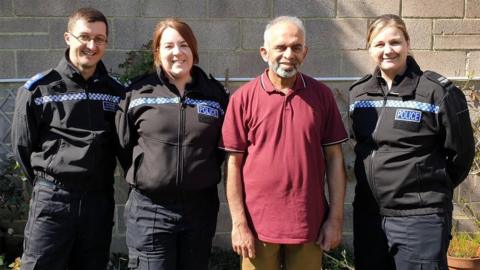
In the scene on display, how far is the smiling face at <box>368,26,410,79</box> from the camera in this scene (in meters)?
2.90

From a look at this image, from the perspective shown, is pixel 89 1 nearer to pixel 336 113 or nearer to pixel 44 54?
pixel 44 54

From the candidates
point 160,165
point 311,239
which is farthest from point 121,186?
point 311,239

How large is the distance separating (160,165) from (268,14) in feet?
7.04

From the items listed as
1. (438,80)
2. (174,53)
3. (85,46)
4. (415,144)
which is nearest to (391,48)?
(438,80)

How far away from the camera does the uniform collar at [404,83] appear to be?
2.89m

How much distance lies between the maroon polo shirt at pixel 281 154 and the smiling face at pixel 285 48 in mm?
126

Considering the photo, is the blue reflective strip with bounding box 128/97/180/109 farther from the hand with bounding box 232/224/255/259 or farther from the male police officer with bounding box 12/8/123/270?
the hand with bounding box 232/224/255/259

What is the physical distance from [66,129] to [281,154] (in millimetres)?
1230

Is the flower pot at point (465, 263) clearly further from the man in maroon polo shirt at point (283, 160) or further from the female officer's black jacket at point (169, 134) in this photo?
the female officer's black jacket at point (169, 134)

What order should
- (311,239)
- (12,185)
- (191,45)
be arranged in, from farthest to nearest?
(12,185) < (191,45) < (311,239)

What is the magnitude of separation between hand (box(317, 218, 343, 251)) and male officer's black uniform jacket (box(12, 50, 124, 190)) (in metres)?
1.30

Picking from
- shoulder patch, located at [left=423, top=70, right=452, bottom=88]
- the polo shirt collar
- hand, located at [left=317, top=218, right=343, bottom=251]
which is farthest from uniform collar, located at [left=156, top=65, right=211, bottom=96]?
shoulder patch, located at [left=423, top=70, right=452, bottom=88]

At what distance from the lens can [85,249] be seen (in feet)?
10.1

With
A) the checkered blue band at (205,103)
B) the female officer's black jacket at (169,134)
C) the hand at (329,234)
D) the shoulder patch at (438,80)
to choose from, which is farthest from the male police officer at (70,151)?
the shoulder patch at (438,80)
